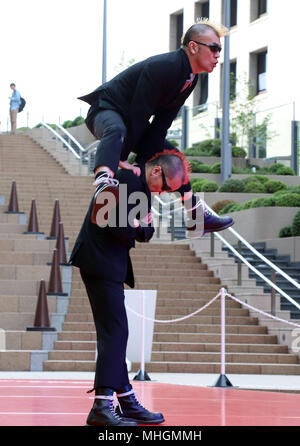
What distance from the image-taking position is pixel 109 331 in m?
6.20

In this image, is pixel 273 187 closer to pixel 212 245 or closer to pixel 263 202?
pixel 263 202

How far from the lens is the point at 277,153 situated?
3322 centimetres

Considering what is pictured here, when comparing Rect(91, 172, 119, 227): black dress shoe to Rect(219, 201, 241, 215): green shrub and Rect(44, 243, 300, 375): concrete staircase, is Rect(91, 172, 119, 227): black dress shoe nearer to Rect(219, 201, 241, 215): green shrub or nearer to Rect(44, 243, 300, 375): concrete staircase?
Rect(44, 243, 300, 375): concrete staircase

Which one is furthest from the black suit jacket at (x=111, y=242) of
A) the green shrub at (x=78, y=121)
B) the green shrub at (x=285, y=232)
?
the green shrub at (x=78, y=121)

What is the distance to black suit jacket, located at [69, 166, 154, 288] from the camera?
617 centimetres

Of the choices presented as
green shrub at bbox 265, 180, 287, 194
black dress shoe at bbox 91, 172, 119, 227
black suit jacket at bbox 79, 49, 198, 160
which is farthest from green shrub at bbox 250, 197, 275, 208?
black dress shoe at bbox 91, 172, 119, 227

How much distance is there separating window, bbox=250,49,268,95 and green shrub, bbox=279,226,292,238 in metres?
21.4

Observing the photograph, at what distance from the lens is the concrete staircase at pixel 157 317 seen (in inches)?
550

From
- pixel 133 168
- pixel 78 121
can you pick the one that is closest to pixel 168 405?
pixel 133 168

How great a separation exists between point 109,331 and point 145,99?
1470 millimetres

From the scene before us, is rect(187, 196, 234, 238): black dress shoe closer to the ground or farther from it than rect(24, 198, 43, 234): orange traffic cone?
closer to the ground

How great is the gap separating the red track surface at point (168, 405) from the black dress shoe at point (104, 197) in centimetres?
128

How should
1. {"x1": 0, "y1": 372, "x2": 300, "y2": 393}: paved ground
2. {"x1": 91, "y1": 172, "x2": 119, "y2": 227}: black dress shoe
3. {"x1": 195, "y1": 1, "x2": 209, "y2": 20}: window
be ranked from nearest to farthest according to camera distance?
1. {"x1": 91, "y1": 172, "x2": 119, "y2": 227}: black dress shoe
2. {"x1": 0, "y1": 372, "x2": 300, "y2": 393}: paved ground
3. {"x1": 195, "y1": 1, "x2": 209, "y2": 20}: window

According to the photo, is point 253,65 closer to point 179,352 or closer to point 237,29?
point 237,29
